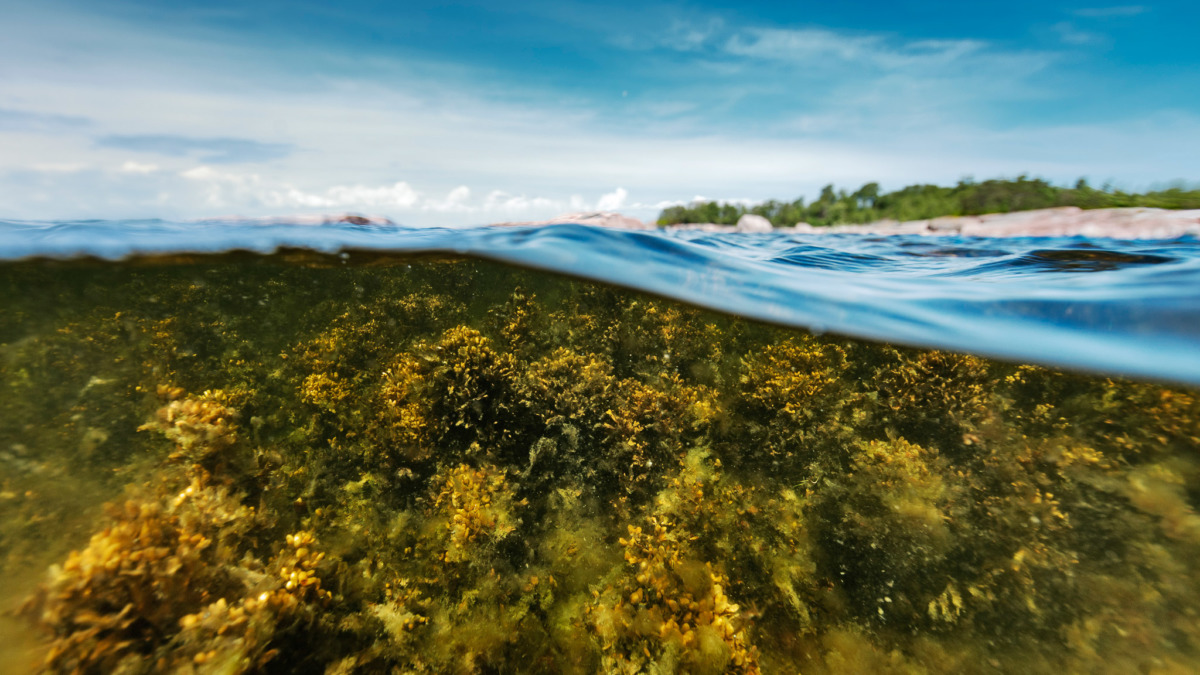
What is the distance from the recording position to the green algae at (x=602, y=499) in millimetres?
4324

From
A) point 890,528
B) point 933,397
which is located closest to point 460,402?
point 890,528

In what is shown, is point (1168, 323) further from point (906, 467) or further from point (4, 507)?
point (4, 507)

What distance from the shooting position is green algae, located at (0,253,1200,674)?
4.32m

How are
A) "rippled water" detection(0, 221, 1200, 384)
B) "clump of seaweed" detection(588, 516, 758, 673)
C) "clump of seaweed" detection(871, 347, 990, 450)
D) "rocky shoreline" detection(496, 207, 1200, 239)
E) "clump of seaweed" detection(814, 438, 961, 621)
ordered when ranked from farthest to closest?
1. "rocky shoreline" detection(496, 207, 1200, 239)
2. "clump of seaweed" detection(871, 347, 990, 450)
3. "clump of seaweed" detection(814, 438, 961, 621)
4. "rippled water" detection(0, 221, 1200, 384)
5. "clump of seaweed" detection(588, 516, 758, 673)

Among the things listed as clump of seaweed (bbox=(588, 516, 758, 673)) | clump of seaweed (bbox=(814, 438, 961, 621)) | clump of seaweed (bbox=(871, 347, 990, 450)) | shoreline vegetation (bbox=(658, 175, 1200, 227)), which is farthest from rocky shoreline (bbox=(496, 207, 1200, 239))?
clump of seaweed (bbox=(814, 438, 961, 621))

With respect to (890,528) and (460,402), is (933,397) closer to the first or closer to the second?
(890,528)

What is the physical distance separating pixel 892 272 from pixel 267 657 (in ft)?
28.8

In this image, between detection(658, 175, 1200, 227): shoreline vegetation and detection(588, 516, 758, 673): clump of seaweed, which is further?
detection(658, 175, 1200, 227): shoreline vegetation

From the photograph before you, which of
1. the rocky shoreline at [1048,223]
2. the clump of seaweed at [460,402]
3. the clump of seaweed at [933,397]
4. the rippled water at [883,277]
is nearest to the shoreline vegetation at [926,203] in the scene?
the rocky shoreline at [1048,223]

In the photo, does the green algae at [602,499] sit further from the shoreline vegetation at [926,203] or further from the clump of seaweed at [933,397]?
the shoreline vegetation at [926,203]

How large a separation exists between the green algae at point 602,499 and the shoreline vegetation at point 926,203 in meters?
12.1

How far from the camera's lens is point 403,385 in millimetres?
5492

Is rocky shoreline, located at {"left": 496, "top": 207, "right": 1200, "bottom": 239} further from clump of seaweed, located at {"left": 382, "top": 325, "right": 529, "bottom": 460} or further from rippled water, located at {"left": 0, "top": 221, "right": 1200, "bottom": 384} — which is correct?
clump of seaweed, located at {"left": 382, "top": 325, "right": 529, "bottom": 460}

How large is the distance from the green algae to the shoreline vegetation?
12.1 metres
